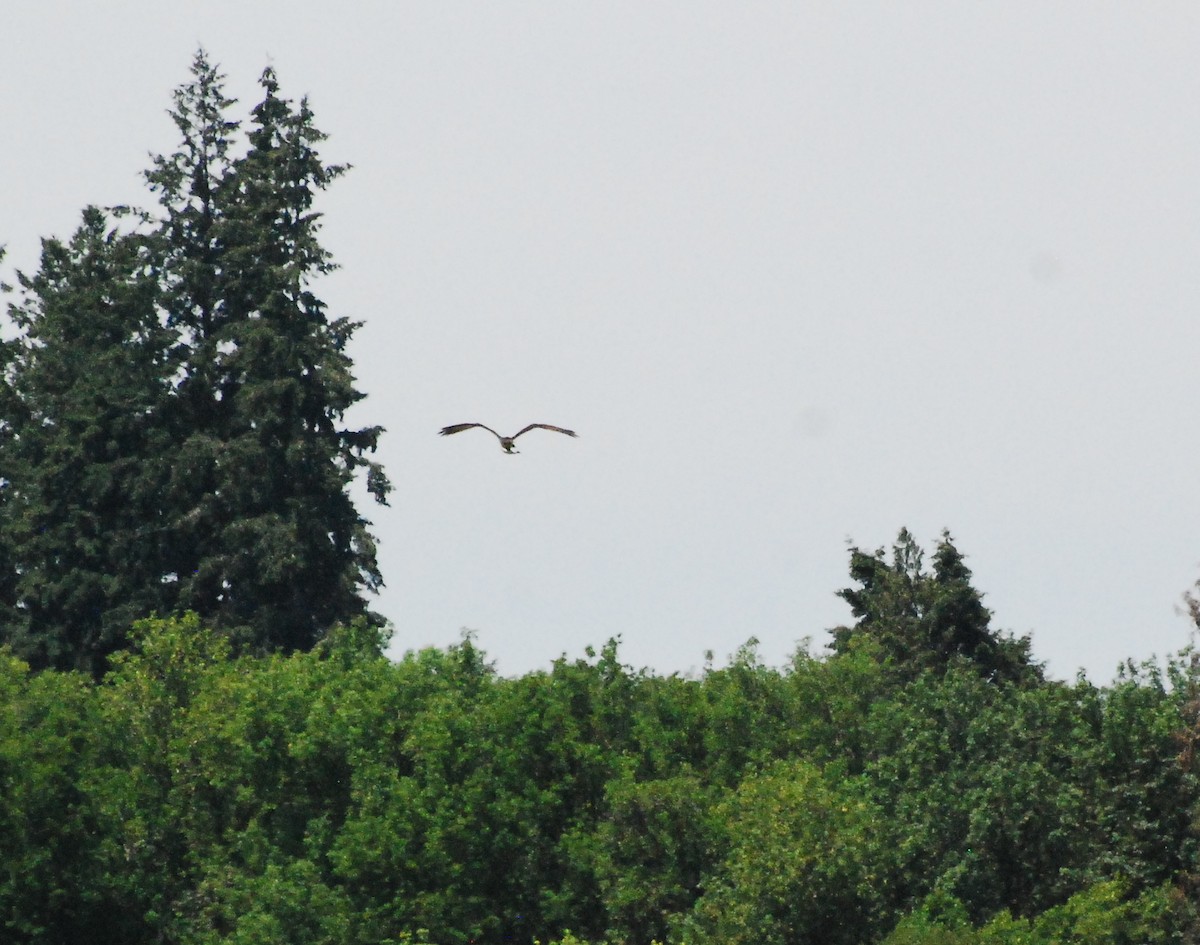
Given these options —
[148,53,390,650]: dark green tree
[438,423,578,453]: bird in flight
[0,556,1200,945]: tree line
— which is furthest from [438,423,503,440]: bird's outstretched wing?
[148,53,390,650]: dark green tree

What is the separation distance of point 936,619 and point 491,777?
2066 cm

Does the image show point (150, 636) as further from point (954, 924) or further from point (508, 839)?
point (954, 924)

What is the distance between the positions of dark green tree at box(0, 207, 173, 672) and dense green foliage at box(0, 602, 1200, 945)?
37.1 feet

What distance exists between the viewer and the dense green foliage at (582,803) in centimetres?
3722

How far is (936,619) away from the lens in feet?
197

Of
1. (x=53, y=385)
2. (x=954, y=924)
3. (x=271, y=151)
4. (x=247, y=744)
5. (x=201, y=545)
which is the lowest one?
(x=954, y=924)

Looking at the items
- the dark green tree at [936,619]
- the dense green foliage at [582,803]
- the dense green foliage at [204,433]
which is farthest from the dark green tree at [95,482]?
the dark green tree at [936,619]

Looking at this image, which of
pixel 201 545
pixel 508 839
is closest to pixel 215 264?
pixel 201 545

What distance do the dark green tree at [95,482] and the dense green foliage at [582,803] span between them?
11322 millimetres

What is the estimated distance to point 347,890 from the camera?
42.1 meters

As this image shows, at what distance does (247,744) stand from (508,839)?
5621mm

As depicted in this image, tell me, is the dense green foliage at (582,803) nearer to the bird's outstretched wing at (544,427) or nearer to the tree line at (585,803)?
the tree line at (585,803)

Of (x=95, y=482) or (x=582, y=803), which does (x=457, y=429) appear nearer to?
(x=582, y=803)

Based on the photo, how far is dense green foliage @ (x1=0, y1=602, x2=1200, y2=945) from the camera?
122 ft
